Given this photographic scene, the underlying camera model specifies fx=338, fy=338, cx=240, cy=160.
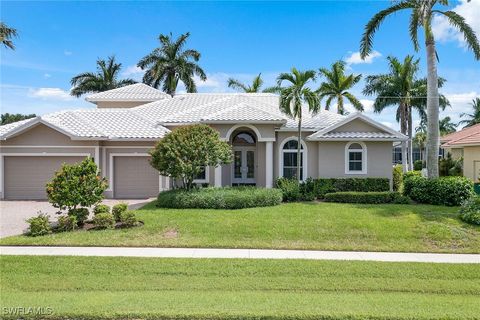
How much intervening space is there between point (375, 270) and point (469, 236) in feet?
17.3

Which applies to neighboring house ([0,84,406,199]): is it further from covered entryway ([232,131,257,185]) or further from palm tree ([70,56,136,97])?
palm tree ([70,56,136,97])

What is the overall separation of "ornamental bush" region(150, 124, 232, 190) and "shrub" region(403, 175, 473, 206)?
32.2ft

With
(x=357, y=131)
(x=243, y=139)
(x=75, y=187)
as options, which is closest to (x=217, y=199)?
(x=75, y=187)

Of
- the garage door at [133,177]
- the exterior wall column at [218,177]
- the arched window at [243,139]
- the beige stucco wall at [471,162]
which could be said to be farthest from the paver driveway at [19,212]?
the beige stucco wall at [471,162]

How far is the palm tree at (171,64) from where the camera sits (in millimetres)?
37906

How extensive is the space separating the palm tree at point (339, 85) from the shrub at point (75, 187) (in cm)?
2947

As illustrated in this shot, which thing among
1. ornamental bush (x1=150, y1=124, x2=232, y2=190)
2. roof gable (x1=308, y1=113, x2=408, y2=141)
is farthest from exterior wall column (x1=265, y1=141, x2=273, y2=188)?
ornamental bush (x1=150, y1=124, x2=232, y2=190)

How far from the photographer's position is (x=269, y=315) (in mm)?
5555

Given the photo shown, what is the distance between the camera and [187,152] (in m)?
15.0

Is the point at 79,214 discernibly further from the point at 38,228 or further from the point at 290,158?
the point at 290,158

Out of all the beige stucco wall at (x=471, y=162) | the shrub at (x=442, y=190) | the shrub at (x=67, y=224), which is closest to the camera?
the shrub at (x=67, y=224)

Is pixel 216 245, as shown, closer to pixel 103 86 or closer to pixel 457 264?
pixel 457 264

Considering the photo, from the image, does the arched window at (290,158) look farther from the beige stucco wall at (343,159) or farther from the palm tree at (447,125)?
the palm tree at (447,125)

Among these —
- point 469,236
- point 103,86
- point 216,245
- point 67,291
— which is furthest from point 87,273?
point 103,86
